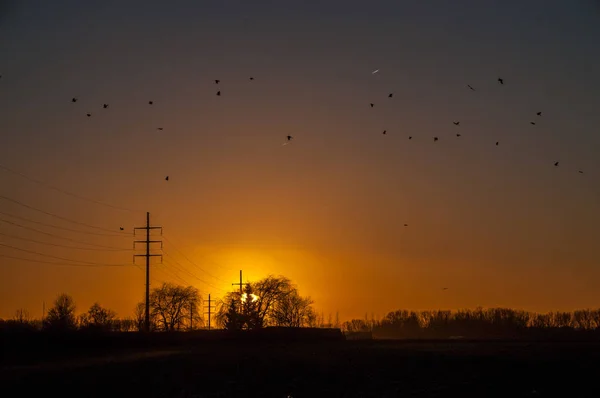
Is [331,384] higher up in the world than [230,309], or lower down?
lower down

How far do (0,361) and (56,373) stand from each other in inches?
468

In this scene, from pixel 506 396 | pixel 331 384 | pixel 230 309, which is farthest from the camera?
pixel 230 309

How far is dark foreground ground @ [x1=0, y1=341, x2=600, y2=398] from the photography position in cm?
3444

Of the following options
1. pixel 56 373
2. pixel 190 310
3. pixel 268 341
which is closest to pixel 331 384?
pixel 56 373

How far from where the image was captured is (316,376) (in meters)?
39.0

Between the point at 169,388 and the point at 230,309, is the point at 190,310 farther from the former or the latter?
the point at 169,388

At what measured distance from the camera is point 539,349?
180 ft

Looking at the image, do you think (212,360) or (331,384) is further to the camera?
(212,360)

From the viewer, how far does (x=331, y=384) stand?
3672cm

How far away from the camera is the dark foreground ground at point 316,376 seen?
34.4 metres

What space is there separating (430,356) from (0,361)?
28.9m

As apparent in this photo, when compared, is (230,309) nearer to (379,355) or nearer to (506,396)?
(379,355)

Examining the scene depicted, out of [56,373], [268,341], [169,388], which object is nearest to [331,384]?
[169,388]

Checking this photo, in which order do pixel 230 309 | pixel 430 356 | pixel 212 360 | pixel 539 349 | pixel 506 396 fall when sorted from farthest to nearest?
pixel 230 309
pixel 539 349
pixel 430 356
pixel 212 360
pixel 506 396
